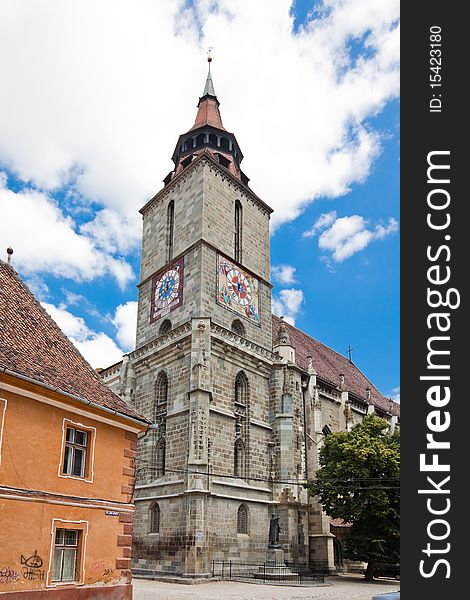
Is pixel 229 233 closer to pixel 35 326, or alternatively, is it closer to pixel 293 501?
pixel 293 501

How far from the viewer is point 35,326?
52.0 feet

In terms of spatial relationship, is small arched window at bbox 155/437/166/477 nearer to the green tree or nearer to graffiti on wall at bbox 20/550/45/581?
the green tree

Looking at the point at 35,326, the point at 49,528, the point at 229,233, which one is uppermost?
the point at 229,233

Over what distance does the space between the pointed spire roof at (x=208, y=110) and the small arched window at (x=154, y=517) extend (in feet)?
74.4

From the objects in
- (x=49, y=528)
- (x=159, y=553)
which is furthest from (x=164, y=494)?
(x=49, y=528)

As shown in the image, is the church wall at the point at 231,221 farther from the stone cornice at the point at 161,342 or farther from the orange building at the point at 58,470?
the orange building at the point at 58,470

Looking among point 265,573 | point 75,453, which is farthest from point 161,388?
point 75,453

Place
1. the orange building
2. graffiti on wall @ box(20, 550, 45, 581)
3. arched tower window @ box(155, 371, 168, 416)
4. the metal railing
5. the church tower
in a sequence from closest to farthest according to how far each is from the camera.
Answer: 1. graffiti on wall @ box(20, 550, 45, 581)
2. the orange building
3. the metal railing
4. the church tower
5. arched tower window @ box(155, 371, 168, 416)

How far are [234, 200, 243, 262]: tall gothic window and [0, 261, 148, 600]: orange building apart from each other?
60.0 feet

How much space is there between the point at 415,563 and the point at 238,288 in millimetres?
25648

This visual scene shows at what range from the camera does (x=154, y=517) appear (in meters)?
26.8

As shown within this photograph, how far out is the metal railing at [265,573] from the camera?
961 inches

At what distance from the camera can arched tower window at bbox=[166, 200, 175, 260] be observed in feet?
110

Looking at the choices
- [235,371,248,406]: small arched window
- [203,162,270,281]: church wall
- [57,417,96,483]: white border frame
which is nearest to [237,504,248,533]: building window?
[235,371,248,406]: small arched window
